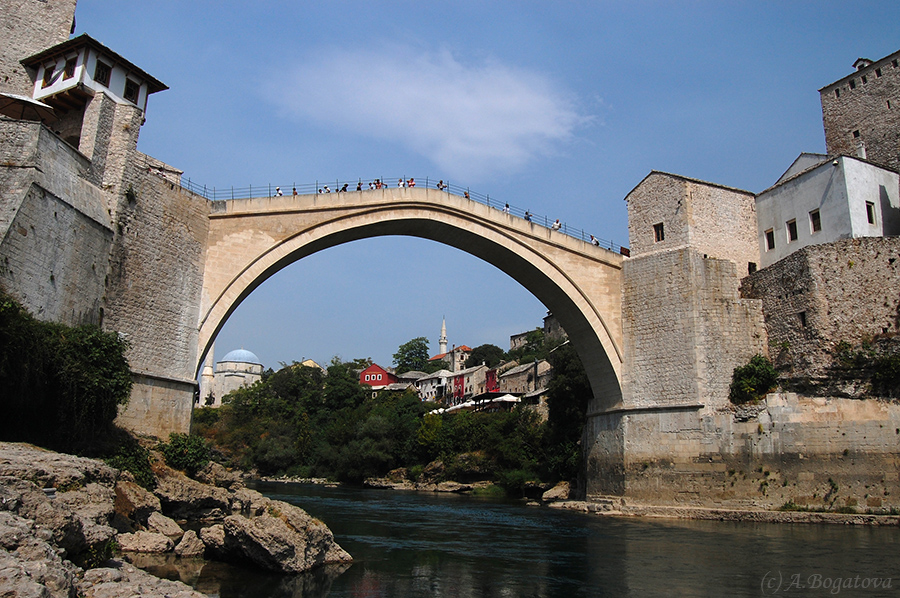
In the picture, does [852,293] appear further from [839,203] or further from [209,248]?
[209,248]

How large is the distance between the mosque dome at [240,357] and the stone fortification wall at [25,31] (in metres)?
58.3

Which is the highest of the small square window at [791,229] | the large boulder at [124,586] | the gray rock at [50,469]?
the small square window at [791,229]

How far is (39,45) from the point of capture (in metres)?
18.1

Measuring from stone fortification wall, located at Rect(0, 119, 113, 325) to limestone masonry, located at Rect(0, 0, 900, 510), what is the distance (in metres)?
0.04

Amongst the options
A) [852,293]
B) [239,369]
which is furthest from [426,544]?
[239,369]

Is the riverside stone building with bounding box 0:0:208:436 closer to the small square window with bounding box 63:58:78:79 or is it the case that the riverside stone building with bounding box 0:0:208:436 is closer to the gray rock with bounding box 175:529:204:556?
the small square window with bounding box 63:58:78:79

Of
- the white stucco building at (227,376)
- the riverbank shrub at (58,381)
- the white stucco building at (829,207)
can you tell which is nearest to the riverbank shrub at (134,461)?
the riverbank shrub at (58,381)

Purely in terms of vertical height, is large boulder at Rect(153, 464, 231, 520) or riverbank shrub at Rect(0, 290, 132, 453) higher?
riverbank shrub at Rect(0, 290, 132, 453)

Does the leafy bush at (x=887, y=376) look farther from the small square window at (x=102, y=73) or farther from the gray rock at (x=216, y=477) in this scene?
the small square window at (x=102, y=73)

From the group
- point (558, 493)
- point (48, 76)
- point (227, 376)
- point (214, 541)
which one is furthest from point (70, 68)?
point (227, 376)

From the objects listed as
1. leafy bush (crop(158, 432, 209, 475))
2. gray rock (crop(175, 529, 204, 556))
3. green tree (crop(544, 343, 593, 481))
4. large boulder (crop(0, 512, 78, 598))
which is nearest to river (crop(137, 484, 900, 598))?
gray rock (crop(175, 529, 204, 556))

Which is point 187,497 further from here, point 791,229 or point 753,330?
point 791,229

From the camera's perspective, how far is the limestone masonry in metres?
13.7

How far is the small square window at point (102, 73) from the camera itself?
15.2 meters
